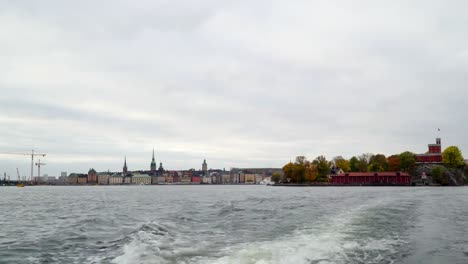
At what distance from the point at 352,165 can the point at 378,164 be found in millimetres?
13151

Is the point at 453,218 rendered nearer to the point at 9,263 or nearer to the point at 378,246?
the point at 378,246

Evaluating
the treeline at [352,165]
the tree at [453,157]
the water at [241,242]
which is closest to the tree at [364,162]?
the treeline at [352,165]

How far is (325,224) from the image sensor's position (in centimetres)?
1983

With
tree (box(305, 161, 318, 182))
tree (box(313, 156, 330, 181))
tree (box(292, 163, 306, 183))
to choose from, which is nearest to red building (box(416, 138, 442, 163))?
tree (box(313, 156, 330, 181))

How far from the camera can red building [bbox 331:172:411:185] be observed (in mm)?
147250

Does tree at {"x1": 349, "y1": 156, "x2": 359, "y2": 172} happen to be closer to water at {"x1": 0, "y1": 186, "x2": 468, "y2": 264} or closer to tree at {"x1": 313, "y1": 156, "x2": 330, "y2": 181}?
tree at {"x1": 313, "y1": 156, "x2": 330, "y2": 181}

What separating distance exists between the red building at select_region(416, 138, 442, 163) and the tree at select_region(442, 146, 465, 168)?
7834 millimetres

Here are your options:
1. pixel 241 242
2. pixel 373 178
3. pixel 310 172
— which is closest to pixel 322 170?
pixel 310 172

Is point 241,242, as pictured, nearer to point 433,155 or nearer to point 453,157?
point 453,157

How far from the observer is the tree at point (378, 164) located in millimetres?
164125

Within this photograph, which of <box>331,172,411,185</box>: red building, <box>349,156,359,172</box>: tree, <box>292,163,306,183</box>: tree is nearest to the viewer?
<box>331,172,411,185</box>: red building

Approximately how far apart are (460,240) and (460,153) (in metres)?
170

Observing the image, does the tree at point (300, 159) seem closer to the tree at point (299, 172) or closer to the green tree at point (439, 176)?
the tree at point (299, 172)

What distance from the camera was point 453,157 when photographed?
161m
